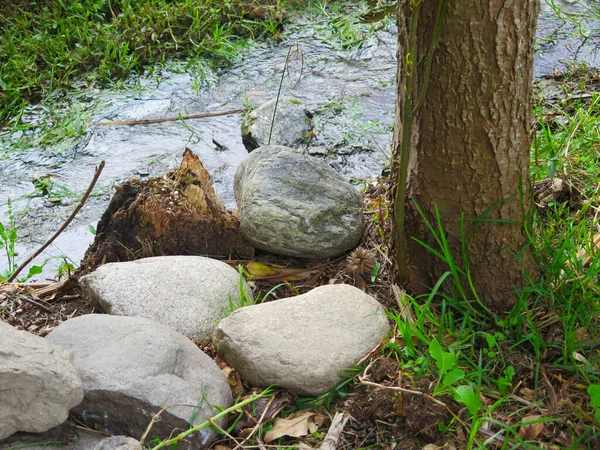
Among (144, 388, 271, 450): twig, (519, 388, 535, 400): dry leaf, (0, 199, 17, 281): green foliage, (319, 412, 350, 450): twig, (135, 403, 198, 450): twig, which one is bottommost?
(0, 199, 17, 281): green foliage

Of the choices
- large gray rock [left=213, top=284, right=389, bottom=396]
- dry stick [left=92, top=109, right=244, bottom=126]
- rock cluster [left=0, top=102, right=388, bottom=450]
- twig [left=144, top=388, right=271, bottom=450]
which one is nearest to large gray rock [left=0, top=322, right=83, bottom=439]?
rock cluster [left=0, top=102, right=388, bottom=450]

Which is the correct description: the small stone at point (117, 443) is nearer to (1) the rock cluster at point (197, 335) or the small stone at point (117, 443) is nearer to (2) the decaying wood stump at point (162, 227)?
(1) the rock cluster at point (197, 335)

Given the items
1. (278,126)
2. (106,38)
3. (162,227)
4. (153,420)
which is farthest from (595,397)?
(106,38)

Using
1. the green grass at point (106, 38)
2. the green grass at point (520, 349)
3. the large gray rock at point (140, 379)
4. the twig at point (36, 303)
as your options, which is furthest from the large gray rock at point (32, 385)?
the green grass at point (106, 38)

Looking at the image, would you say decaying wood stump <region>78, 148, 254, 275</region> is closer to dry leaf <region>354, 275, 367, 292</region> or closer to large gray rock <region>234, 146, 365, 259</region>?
large gray rock <region>234, 146, 365, 259</region>

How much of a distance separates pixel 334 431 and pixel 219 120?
3159mm

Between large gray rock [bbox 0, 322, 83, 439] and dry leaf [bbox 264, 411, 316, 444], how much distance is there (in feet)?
2.09

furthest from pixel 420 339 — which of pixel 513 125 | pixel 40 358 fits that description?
pixel 40 358

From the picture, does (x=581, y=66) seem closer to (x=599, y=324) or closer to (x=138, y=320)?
(x=599, y=324)

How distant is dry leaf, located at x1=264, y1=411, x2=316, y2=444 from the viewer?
86.4 inches

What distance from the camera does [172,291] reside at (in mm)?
2783

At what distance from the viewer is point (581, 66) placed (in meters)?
4.73

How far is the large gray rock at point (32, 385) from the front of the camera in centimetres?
185

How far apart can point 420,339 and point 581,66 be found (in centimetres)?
322
